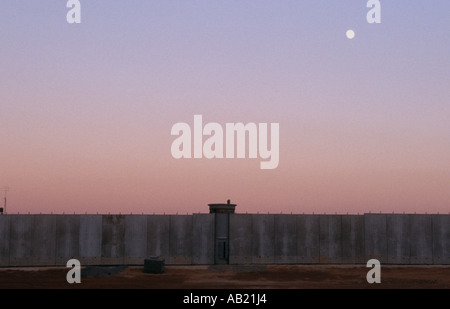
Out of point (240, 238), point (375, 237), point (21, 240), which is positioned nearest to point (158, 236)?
point (240, 238)

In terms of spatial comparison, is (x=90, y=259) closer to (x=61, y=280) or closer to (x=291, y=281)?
(x=61, y=280)

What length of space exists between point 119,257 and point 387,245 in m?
17.9

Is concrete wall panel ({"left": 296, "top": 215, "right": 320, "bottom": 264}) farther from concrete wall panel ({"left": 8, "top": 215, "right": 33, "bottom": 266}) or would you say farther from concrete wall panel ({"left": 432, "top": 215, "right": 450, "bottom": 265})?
concrete wall panel ({"left": 8, "top": 215, "right": 33, "bottom": 266})

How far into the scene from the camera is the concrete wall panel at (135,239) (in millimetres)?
35656

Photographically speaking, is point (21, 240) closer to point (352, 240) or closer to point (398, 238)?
point (352, 240)

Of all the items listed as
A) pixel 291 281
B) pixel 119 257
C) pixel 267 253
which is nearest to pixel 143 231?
pixel 119 257

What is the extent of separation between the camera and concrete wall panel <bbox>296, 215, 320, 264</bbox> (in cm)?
3684

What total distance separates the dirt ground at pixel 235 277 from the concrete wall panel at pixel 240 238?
1.02 meters

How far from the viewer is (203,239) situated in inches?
1423

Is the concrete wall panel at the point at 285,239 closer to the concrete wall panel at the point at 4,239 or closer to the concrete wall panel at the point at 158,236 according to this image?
the concrete wall panel at the point at 158,236

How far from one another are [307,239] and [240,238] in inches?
179

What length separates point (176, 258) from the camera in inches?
1412
